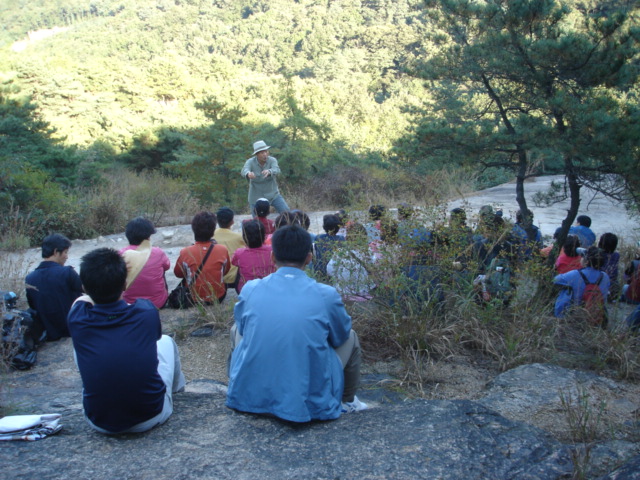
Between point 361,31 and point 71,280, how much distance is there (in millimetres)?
49302

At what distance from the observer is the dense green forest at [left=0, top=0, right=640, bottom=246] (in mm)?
5496

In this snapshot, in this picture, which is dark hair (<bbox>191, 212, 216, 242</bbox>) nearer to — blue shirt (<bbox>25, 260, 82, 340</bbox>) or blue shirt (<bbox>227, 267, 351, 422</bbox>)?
→ blue shirt (<bbox>25, 260, 82, 340</bbox>)

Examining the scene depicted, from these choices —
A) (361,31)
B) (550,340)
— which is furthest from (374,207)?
(361,31)

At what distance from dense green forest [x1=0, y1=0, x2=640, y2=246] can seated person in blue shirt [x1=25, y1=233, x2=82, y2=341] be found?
4213 millimetres

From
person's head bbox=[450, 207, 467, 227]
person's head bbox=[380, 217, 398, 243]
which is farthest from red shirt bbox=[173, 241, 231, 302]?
person's head bbox=[450, 207, 467, 227]

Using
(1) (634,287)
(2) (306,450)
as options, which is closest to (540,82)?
(1) (634,287)

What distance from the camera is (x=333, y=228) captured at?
479cm

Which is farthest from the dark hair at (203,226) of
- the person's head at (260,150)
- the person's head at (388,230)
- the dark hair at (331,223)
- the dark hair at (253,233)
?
the person's head at (260,150)

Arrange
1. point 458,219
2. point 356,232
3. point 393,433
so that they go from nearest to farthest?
point 393,433, point 458,219, point 356,232

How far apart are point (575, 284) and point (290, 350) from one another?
300 centimetres

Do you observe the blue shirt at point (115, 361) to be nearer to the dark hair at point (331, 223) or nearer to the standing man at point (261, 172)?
the dark hair at point (331, 223)

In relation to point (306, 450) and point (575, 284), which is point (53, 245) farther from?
point (575, 284)

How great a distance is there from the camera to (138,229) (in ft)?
15.0

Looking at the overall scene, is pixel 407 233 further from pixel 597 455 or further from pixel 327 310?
pixel 597 455
